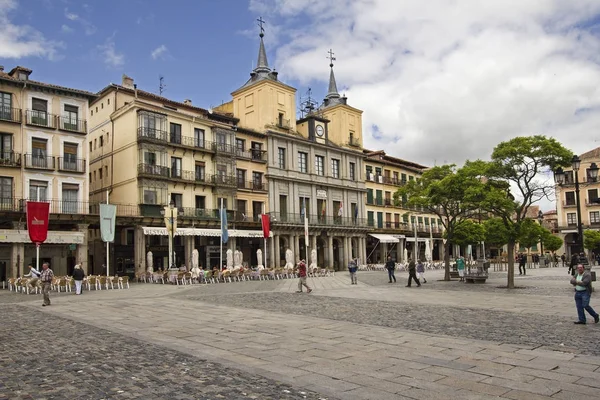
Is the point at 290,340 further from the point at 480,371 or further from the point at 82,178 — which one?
the point at 82,178

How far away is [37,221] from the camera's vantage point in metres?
26.2

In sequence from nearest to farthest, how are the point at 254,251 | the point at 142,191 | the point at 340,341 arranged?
the point at 340,341, the point at 142,191, the point at 254,251

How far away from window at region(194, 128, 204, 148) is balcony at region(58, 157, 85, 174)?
365 inches

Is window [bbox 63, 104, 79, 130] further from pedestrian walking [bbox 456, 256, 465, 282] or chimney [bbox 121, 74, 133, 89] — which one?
pedestrian walking [bbox 456, 256, 465, 282]

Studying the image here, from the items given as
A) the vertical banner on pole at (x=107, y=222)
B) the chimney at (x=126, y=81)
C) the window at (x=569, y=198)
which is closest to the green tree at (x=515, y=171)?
the vertical banner on pole at (x=107, y=222)

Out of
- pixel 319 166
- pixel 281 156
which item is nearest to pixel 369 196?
pixel 319 166

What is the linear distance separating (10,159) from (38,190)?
241 cm

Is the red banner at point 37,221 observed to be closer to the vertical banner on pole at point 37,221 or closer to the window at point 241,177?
the vertical banner on pole at point 37,221

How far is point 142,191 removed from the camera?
36.2 meters

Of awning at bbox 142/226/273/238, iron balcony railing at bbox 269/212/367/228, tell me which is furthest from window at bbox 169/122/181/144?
iron balcony railing at bbox 269/212/367/228

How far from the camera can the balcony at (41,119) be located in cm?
3191

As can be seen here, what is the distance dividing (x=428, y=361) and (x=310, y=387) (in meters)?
2.32

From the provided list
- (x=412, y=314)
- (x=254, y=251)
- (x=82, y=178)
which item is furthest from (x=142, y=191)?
(x=412, y=314)

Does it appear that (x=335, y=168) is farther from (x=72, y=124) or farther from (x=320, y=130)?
(x=72, y=124)
